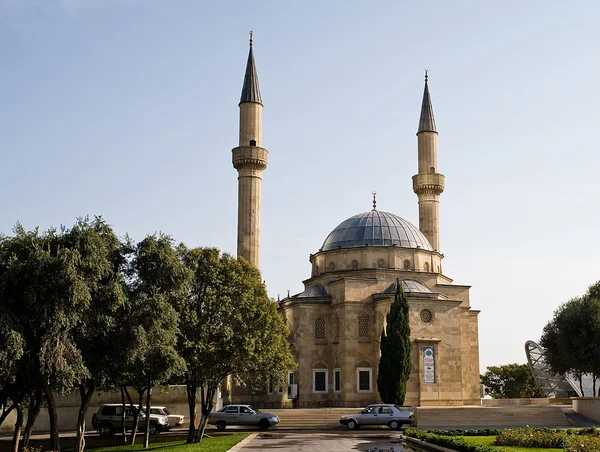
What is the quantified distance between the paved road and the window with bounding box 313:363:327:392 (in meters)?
12.7

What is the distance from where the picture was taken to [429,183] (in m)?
49.6

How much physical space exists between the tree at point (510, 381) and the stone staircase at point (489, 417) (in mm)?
35665

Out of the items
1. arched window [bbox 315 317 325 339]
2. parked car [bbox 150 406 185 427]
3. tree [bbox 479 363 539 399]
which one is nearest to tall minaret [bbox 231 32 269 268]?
arched window [bbox 315 317 325 339]

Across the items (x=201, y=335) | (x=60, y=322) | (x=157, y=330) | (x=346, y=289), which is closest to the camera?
(x=60, y=322)

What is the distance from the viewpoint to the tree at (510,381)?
69750 millimetres

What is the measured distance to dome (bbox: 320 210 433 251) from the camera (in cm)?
4675

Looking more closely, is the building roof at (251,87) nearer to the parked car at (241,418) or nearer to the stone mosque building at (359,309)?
the stone mosque building at (359,309)

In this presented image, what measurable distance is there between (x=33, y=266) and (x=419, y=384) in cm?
2594

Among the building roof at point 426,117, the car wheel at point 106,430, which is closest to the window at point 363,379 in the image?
the car wheel at point 106,430

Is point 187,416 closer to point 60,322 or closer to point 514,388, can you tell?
point 60,322

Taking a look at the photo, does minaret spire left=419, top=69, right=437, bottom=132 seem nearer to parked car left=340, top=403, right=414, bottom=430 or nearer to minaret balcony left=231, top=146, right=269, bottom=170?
minaret balcony left=231, top=146, right=269, bottom=170

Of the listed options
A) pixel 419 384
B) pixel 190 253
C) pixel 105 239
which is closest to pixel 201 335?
pixel 190 253

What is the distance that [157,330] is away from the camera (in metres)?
20.4

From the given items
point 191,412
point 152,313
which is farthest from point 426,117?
point 152,313
